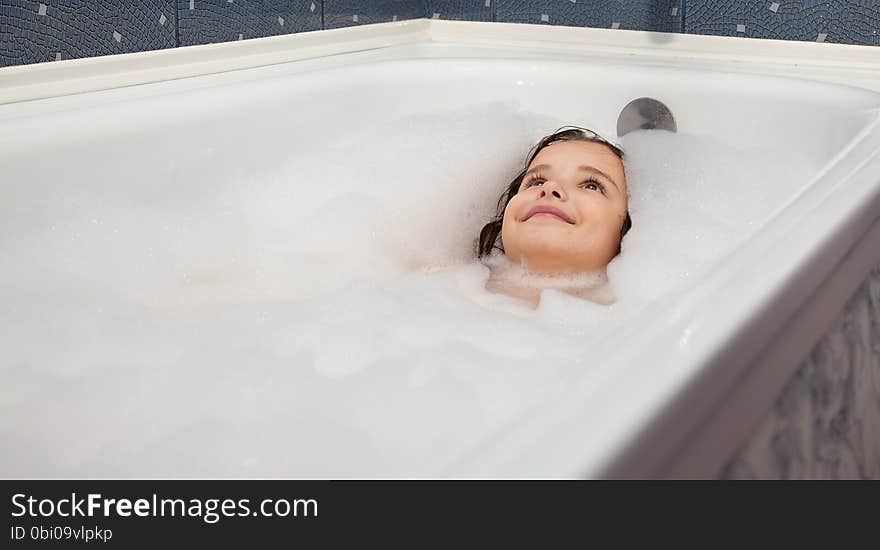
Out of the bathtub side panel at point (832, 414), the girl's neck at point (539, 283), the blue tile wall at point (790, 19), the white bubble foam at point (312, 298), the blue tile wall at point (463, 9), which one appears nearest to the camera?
the bathtub side panel at point (832, 414)

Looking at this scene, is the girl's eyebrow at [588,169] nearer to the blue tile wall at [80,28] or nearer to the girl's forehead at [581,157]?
the girl's forehead at [581,157]

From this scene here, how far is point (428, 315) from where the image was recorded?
0.97 metres

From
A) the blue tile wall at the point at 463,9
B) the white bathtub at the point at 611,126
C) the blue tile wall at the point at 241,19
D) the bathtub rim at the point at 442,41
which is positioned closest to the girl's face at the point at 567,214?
the white bathtub at the point at 611,126

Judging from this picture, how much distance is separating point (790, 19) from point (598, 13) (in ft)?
1.24

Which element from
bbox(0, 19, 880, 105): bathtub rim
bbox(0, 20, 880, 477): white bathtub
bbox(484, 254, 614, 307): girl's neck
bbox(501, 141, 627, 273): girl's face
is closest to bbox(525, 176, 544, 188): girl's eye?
bbox(501, 141, 627, 273): girl's face

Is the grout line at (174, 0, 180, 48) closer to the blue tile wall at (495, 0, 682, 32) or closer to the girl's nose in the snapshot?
the girl's nose

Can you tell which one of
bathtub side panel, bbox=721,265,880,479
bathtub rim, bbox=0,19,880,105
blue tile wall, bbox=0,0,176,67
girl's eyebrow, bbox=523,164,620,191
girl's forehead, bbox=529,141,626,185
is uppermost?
blue tile wall, bbox=0,0,176,67

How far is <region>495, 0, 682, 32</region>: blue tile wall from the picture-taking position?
1.73 m

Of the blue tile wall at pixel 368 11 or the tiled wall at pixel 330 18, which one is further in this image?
the blue tile wall at pixel 368 11

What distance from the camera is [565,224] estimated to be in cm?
114

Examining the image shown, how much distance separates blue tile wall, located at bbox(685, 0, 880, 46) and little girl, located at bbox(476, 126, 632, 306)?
Result: 0.60 m

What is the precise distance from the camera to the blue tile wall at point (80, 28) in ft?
3.78

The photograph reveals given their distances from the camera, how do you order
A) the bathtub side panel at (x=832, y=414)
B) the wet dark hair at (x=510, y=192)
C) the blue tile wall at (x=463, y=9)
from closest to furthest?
the bathtub side panel at (x=832, y=414) → the wet dark hair at (x=510, y=192) → the blue tile wall at (x=463, y=9)

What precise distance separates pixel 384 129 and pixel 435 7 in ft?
2.15
